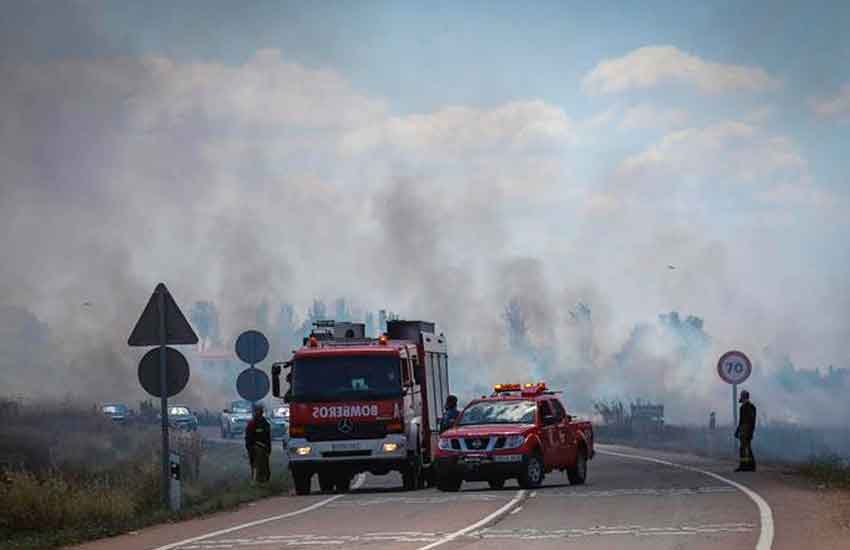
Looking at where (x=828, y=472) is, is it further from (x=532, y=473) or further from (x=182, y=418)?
(x=182, y=418)

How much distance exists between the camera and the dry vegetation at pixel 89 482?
2733 centimetres

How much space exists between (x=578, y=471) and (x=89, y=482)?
9.90 meters

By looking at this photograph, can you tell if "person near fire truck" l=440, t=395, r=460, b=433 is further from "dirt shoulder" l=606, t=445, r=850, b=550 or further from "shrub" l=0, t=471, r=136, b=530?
"shrub" l=0, t=471, r=136, b=530

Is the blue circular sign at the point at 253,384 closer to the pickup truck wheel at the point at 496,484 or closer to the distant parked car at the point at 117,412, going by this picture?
the pickup truck wheel at the point at 496,484

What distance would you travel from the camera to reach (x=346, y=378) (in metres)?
36.1

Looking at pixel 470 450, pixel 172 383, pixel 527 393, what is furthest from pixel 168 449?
pixel 527 393

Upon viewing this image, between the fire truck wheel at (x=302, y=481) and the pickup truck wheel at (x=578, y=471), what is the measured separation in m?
5.38

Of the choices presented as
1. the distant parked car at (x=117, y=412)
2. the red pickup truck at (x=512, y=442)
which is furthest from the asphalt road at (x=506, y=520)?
the distant parked car at (x=117, y=412)

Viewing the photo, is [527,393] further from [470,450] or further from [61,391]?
[61,391]

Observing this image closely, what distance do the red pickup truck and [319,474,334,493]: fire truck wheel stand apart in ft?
10.6

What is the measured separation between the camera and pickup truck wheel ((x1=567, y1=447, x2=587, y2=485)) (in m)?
36.4

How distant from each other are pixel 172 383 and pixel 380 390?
7.53m

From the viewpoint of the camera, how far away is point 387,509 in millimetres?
29547

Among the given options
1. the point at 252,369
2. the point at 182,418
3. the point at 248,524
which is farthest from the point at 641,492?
the point at 182,418
